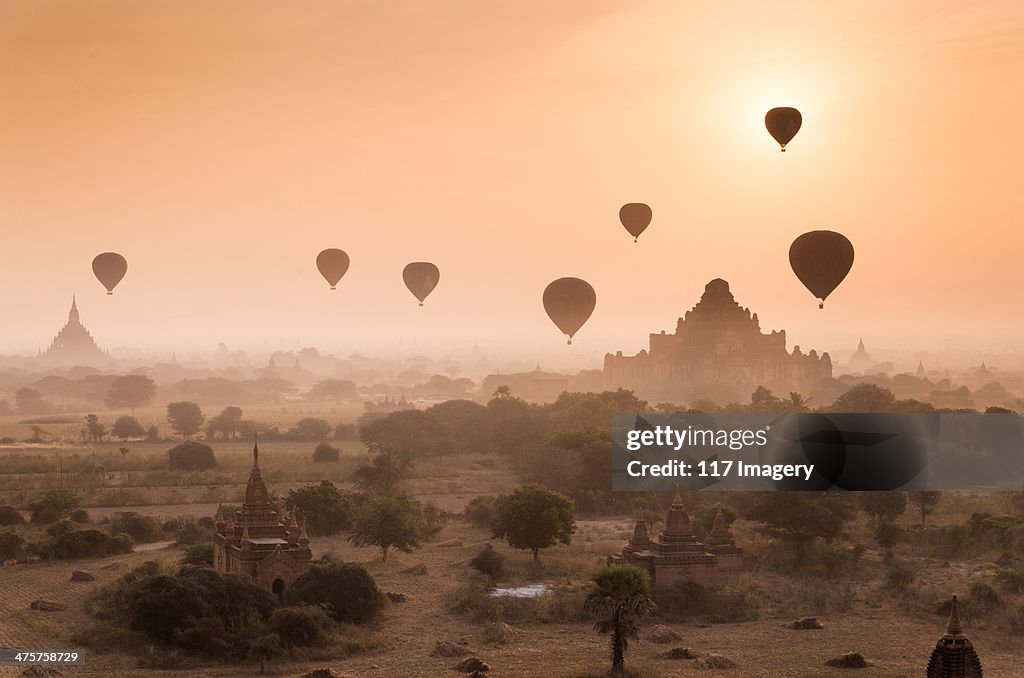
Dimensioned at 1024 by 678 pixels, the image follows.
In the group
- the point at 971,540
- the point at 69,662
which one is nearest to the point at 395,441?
the point at 971,540

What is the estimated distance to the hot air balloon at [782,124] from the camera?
2430 inches

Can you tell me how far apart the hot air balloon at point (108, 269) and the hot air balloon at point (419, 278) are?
22.5m

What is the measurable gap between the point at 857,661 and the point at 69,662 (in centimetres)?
1979

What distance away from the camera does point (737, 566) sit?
43.0m

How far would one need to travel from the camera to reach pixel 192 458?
261ft

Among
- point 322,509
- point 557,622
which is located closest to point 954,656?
point 557,622

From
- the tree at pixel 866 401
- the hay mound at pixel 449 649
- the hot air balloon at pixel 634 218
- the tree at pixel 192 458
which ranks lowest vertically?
the hay mound at pixel 449 649

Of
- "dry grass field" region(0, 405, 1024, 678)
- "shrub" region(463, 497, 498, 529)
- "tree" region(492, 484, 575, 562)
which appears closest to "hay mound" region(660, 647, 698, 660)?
"dry grass field" region(0, 405, 1024, 678)

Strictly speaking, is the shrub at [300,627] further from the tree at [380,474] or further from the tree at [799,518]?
the tree at [380,474]

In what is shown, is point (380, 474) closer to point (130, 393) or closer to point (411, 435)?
point (411, 435)

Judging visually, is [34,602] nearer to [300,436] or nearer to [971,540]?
[971,540]

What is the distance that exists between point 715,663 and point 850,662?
11.3 ft

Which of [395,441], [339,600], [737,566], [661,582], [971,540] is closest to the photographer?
[339,600]
